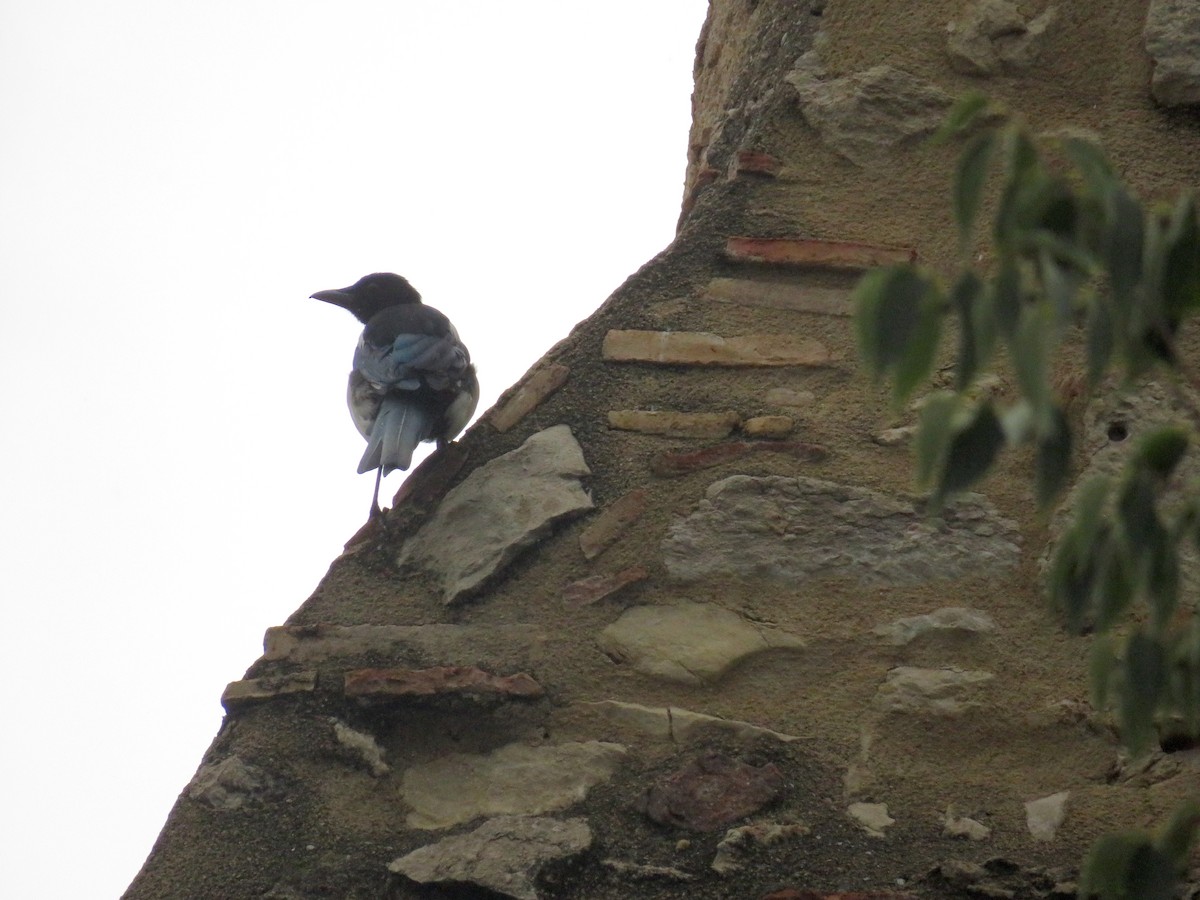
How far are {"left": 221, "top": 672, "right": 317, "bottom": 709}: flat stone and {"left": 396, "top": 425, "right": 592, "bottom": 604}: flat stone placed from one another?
1.01 feet

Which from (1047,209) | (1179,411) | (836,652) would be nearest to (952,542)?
(836,652)

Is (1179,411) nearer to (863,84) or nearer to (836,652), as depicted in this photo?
(836,652)

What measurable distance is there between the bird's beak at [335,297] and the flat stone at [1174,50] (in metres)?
3.05

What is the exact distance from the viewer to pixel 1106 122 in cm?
326

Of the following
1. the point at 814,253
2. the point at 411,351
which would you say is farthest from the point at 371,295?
the point at 814,253

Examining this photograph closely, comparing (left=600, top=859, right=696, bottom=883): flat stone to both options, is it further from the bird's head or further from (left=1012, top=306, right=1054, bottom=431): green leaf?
the bird's head

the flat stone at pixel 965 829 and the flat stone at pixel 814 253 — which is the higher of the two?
the flat stone at pixel 814 253

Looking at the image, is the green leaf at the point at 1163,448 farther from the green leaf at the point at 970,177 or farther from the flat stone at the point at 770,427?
the flat stone at the point at 770,427

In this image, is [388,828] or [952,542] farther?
[952,542]

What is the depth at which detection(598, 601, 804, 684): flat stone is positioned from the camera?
9.00 ft

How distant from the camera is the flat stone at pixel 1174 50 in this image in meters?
3.21

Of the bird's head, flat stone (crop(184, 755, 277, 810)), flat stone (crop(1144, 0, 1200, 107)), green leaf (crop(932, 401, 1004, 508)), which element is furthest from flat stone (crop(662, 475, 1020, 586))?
the bird's head

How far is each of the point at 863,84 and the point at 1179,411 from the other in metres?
1.04

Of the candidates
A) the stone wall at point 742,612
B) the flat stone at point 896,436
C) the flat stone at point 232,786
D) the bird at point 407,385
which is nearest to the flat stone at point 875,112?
the stone wall at point 742,612
